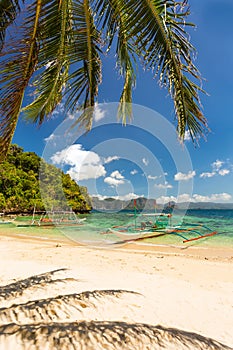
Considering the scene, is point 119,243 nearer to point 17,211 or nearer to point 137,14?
point 137,14

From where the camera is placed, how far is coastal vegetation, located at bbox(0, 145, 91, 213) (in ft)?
98.3

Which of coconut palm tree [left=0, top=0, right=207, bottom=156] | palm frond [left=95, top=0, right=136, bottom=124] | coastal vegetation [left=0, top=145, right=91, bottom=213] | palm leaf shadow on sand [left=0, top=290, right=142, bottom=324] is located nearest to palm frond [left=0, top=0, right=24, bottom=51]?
coconut palm tree [left=0, top=0, right=207, bottom=156]

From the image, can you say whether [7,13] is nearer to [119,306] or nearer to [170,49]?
[170,49]

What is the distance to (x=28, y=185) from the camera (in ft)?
108

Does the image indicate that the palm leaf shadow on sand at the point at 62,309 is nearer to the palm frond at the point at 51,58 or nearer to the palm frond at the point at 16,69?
the palm frond at the point at 16,69

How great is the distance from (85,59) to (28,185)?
104 feet

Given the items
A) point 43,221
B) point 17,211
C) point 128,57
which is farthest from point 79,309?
point 17,211

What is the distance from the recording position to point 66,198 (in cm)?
3716

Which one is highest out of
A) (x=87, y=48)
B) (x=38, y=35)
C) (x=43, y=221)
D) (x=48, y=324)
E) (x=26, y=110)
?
(x=87, y=48)

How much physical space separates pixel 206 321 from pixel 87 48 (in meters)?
3.49

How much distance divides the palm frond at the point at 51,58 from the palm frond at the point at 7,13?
0.29 m

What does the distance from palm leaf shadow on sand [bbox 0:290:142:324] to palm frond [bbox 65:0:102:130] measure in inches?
97.4

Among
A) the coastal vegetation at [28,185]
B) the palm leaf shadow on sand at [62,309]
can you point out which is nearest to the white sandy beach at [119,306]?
the palm leaf shadow on sand at [62,309]

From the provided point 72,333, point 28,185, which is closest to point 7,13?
point 72,333
